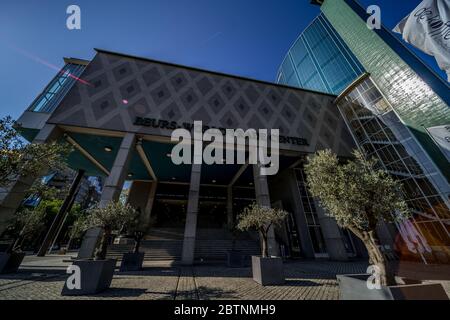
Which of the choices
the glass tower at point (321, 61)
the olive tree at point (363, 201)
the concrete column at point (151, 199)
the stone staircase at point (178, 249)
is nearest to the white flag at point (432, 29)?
the olive tree at point (363, 201)

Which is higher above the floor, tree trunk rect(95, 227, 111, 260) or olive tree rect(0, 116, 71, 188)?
olive tree rect(0, 116, 71, 188)

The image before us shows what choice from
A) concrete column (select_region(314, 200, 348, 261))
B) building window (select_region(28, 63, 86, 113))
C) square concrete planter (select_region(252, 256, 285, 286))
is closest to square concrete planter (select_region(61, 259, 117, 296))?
square concrete planter (select_region(252, 256, 285, 286))

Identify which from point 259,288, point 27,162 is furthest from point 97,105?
point 259,288

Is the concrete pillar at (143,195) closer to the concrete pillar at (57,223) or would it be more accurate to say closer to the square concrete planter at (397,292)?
the concrete pillar at (57,223)

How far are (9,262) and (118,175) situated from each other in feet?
22.6

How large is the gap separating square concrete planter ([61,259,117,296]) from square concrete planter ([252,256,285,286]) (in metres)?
6.16

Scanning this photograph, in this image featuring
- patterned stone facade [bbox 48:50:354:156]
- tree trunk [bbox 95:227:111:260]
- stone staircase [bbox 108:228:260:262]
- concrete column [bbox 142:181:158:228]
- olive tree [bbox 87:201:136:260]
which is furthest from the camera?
concrete column [bbox 142:181:158:228]

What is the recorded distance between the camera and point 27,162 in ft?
22.0

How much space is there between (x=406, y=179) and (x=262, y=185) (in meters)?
14.5

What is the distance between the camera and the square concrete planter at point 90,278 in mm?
5714

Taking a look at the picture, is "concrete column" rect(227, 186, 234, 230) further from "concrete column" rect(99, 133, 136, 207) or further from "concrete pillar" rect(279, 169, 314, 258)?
"concrete column" rect(99, 133, 136, 207)

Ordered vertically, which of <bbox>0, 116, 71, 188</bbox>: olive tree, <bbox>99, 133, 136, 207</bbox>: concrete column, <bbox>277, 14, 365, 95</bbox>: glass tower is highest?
<bbox>277, 14, 365, 95</bbox>: glass tower

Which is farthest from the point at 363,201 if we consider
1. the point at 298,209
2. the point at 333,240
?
the point at 298,209

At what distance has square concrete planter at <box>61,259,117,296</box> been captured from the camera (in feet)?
18.7
